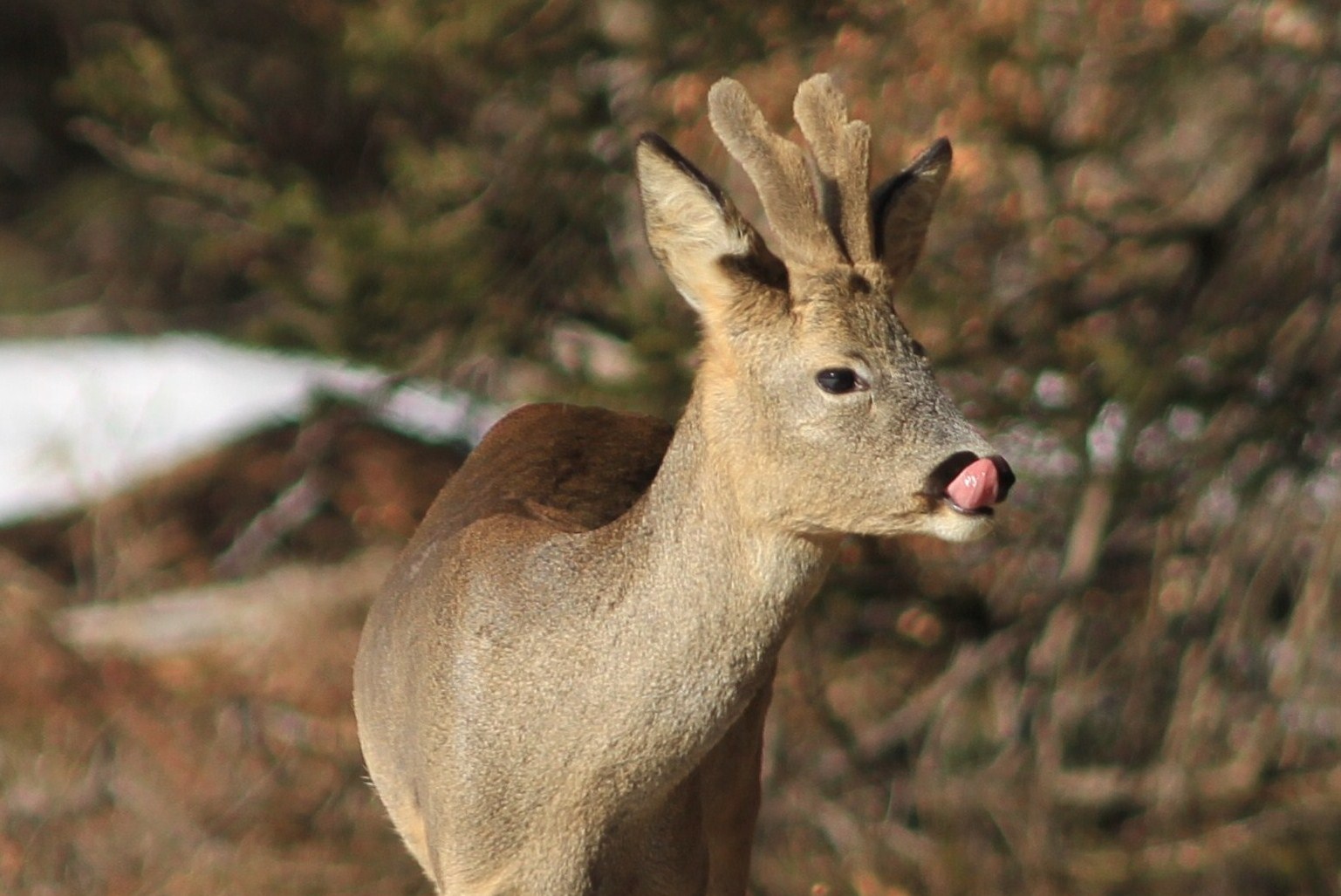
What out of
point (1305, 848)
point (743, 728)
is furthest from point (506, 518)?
point (1305, 848)

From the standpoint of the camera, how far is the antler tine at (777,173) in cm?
338

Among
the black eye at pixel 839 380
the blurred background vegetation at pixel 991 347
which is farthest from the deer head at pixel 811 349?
the blurred background vegetation at pixel 991 347

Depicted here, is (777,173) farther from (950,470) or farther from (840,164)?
(950,470)

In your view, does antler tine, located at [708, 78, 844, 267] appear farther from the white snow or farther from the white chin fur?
the white snow

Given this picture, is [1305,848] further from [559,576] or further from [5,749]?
[5,749]

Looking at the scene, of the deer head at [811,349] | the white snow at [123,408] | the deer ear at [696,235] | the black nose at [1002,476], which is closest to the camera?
the black nose at [1002,476]

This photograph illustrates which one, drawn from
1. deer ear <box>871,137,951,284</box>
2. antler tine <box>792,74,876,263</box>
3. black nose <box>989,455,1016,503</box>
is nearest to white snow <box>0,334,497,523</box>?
deer ear <box>871,137,951,284</box>

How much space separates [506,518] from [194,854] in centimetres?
345

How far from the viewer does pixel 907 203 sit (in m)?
3.76

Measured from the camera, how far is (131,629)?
8.80 m

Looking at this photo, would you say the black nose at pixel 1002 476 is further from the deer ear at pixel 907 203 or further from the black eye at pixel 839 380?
the deer ear at pixel 907 203

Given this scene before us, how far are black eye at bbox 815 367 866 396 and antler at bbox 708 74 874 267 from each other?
250 mm

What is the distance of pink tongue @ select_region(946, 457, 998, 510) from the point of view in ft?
10.3

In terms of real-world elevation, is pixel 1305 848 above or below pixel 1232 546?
below
